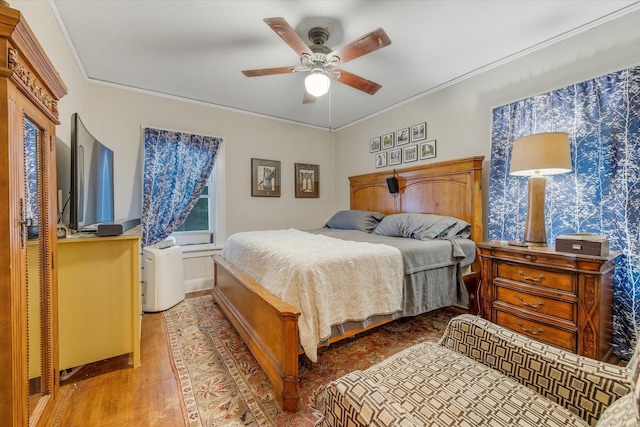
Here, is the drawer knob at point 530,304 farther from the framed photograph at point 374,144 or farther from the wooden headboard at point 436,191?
the framed photograph at point 374,144

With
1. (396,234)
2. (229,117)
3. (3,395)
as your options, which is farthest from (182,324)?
(229,117)

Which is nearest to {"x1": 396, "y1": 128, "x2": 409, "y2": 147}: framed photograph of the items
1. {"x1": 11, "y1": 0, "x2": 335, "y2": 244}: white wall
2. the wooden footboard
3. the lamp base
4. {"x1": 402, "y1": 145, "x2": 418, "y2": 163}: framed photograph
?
{"x1": 402, "y1": 145, "x2": 418, "y2": 163}: framed photograph

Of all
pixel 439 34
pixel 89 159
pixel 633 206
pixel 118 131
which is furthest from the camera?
pixel 118 131

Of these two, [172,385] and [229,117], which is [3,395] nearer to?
[172,385]

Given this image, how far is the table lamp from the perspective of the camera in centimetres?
196

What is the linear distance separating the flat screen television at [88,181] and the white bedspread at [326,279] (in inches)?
46.8

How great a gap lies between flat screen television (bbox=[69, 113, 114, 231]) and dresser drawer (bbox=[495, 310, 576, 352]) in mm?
3158

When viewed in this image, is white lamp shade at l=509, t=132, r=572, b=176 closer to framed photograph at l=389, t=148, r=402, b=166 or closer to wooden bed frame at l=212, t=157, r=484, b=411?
wooden bed frame at l=212, t=157, r=484, b=411

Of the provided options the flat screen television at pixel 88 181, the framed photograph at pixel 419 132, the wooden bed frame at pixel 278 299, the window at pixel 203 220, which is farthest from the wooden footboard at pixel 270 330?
the framed photograph at pixel 419 132

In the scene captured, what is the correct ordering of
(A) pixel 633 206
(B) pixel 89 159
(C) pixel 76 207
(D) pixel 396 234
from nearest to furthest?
(C) pixel 76 207, (A) pixel 633 206, (B) pixel 89 159, (D) pixel 396 234

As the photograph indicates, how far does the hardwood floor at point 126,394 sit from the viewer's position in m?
1.45

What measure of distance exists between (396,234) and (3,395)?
9.39ft

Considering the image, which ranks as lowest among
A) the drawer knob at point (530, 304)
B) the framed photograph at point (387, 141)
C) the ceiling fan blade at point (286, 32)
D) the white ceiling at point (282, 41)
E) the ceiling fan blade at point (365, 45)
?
the drawer knob at point (530, 304)

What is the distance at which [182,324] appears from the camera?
2.61m
